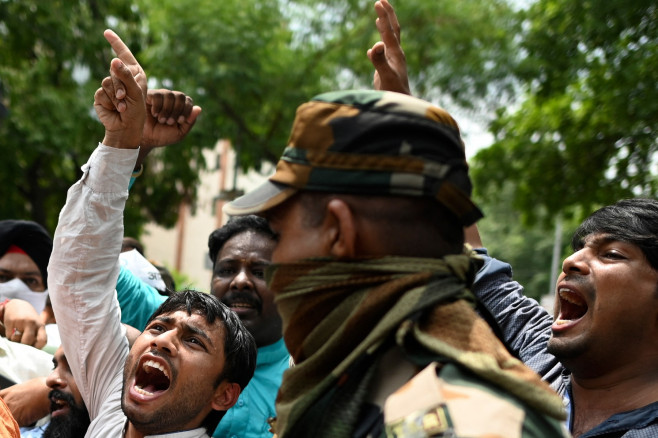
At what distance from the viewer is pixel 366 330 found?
1617 mm

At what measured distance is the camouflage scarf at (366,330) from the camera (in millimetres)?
1506

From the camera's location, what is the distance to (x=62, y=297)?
9.38ft

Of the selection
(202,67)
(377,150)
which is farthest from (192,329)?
(202,67)

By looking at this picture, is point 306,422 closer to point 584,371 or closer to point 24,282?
point 584,371

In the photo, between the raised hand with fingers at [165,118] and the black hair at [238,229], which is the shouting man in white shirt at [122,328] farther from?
the black hair at [238,229]

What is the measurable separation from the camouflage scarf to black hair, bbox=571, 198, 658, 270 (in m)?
1.34

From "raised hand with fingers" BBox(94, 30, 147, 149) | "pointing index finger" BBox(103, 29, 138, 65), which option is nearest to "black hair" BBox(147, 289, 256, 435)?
"raised hand with fingers" BBox(94, 30, 147, 149)

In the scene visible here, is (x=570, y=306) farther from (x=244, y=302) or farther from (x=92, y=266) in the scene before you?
(x=92, y=266)

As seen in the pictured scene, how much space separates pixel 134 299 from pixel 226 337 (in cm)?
82

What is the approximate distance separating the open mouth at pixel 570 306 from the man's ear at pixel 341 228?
4.94 ft

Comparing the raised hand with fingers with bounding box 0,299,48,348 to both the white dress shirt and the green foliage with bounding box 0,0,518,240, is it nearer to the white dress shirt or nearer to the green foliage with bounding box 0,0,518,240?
the white dress shirt

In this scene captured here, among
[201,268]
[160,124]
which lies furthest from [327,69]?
[201,268]

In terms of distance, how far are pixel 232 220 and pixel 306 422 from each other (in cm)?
266

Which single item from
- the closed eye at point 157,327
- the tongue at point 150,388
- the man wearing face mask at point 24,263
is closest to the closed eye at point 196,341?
the closed eye at point 157,327
